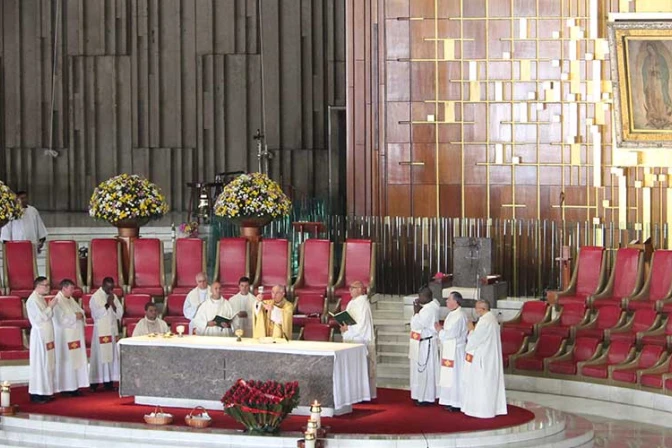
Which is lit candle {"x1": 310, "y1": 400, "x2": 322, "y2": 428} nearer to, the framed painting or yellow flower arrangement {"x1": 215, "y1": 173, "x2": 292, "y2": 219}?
yellow flower arrangement {"x1": 215, "y1": 173, "x2": 292, "y2": 219}

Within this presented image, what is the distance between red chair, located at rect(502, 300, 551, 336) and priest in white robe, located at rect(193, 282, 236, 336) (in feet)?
10.8

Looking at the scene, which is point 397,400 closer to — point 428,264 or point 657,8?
point 428,264

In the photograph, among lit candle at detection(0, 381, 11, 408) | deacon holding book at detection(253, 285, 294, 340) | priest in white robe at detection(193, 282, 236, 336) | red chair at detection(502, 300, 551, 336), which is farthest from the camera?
red chair at detection(502, 300, 551, 336)

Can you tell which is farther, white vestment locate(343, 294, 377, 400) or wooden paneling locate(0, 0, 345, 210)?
wooden paneling locate(0, 0, 345, 210)

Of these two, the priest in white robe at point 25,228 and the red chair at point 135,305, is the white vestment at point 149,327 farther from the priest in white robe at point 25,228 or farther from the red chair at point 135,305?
the priest in white robe at point 25,228

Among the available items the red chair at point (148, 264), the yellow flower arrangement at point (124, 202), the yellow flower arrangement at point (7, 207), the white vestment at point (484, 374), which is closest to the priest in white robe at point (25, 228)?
the yellow flower arrangement at point (7, 207)

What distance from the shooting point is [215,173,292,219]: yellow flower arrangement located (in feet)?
55.5

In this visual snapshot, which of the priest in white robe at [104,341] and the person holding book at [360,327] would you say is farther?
the priest in white robe at [104,341]

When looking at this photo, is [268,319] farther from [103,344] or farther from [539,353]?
[539,353]

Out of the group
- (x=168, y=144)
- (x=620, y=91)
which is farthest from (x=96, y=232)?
(x=620, y=91)

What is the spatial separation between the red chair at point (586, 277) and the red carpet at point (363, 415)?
9.54 ft

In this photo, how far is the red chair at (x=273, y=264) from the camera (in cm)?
1662

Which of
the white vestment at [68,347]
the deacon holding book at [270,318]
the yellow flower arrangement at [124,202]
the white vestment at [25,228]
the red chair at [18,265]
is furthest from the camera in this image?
the white vestment at [25,228]

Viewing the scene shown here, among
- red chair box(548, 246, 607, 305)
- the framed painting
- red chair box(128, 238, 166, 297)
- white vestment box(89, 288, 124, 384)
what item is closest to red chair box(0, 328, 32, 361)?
white vestment box(89, 288, 124, 384)
